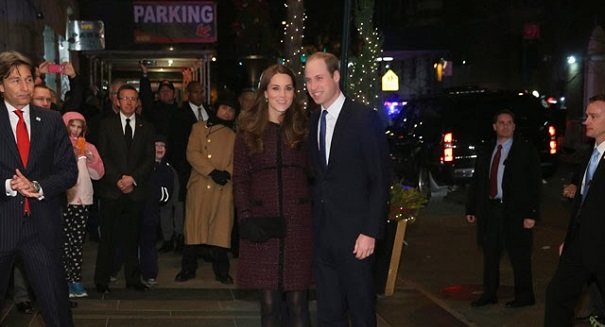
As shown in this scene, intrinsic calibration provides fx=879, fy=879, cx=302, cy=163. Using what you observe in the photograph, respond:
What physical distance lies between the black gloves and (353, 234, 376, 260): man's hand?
3592 millimetres

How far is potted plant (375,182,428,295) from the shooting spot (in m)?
8.57

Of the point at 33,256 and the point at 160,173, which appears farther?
the point at 160,173

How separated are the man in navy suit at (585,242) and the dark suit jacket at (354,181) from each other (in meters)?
1.40

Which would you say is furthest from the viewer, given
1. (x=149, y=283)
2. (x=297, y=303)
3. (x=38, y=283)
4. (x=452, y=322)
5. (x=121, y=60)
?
(x=121, y=60)

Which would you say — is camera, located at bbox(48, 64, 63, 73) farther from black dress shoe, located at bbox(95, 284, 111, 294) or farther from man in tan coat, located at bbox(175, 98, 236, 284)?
black dress shoe, located at bbox(95, 284, 111, 294)

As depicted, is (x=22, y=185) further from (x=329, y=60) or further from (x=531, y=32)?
(x=531, y=32)

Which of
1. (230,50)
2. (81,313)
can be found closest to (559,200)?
(81,313)

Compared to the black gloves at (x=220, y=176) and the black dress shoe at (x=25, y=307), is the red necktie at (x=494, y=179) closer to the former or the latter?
the black gloves at (x=220, y=176)

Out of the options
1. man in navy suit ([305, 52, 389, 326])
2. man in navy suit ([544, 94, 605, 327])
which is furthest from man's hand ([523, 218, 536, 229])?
man in navy suit ([305, 52, 389, 326])

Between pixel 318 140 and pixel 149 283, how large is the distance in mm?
3947

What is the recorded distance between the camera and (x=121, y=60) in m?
23.4

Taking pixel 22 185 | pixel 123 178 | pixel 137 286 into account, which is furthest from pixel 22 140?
pixel 137 286

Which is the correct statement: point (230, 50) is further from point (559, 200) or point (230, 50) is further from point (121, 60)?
point (559, 200)

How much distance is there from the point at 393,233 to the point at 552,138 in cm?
905
